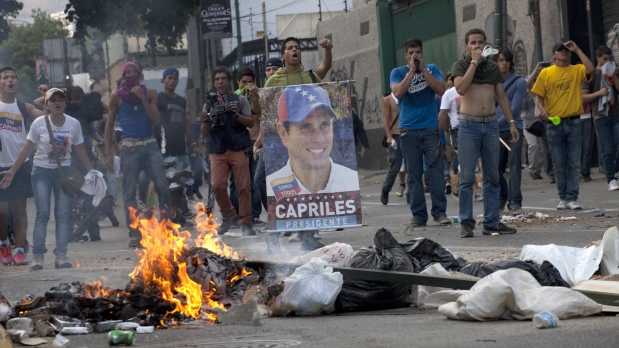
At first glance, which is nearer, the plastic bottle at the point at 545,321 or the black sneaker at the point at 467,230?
the plastic bottle at the point at 545,321

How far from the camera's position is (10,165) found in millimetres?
13148

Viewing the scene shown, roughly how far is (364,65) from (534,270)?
27055 mm

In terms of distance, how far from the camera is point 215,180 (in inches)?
576

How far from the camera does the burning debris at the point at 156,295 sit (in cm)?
801

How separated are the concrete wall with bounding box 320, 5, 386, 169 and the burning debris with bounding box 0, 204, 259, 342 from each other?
23.2m

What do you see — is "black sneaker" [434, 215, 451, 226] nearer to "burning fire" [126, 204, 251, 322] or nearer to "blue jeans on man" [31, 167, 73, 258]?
"blue jeans on man" [31, 167, 73, 258]

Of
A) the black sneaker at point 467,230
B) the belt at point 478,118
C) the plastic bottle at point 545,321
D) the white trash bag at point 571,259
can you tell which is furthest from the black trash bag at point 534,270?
the belt at point 478,118

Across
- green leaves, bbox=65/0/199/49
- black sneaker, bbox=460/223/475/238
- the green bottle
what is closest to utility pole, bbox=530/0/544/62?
green leaves, bbox=65/0/199/49

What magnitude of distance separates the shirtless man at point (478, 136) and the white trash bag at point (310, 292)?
4.38m

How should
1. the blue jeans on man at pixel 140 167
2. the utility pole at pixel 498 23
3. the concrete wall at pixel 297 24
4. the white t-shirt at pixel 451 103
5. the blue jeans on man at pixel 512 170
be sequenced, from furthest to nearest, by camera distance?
the concrete wall at pixel 297 24
the utility pole at pixel 498 23
the white t-shirt at pixel 451 103
the blue jeans on man at pixel 140 167
the blue jeans on man at pixel 512 170

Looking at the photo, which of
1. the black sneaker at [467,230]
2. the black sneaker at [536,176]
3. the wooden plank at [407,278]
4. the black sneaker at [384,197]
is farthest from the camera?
the black sneaker at [536,176]

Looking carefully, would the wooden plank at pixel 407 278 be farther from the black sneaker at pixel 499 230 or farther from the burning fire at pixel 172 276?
the black sneaker at pixel 499 230

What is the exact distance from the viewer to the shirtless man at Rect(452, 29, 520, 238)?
12297 mm

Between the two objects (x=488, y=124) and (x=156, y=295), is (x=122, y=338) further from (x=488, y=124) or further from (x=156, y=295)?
(x=488, y=124)
